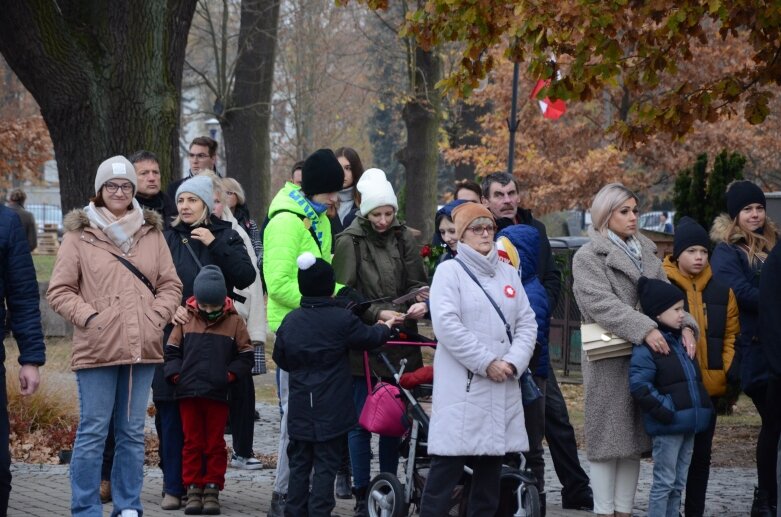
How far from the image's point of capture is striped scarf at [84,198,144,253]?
285 inches

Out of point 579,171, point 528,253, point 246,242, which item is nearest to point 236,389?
point 246,242

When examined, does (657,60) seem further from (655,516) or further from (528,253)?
(655,516)

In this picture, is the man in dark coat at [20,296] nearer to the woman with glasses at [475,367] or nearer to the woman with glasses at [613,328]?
the woman with glasses at [475,367]

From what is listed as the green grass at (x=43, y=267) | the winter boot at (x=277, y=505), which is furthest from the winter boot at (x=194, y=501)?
the green grass at (x=43, y=267)

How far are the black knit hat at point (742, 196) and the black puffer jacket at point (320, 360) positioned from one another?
2.78m

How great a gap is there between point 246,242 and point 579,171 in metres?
23.2

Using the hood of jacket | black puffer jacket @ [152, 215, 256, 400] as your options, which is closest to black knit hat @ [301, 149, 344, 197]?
black puffer jacket @ [152, 215, 256, 400]

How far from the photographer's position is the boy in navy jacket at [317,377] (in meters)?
7.07

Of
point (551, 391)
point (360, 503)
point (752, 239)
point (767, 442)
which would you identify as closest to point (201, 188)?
point (360, 503)

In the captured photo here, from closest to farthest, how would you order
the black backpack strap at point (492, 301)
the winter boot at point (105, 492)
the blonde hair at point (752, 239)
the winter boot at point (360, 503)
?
the black backpack strap at point (492, 301), the winter boot at point (360, 503), the winter boot at point (105, 492), the blonde hair at point (752, 239)

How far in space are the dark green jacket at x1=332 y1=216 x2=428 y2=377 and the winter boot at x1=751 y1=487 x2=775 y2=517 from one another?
2273 mm

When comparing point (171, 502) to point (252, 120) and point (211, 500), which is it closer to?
point (211, 500)

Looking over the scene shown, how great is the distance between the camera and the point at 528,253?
7586mm

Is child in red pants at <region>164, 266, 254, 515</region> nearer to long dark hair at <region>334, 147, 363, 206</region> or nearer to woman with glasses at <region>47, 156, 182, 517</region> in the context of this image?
woman with glasses at <region>47, 156, 182, 517</region>
